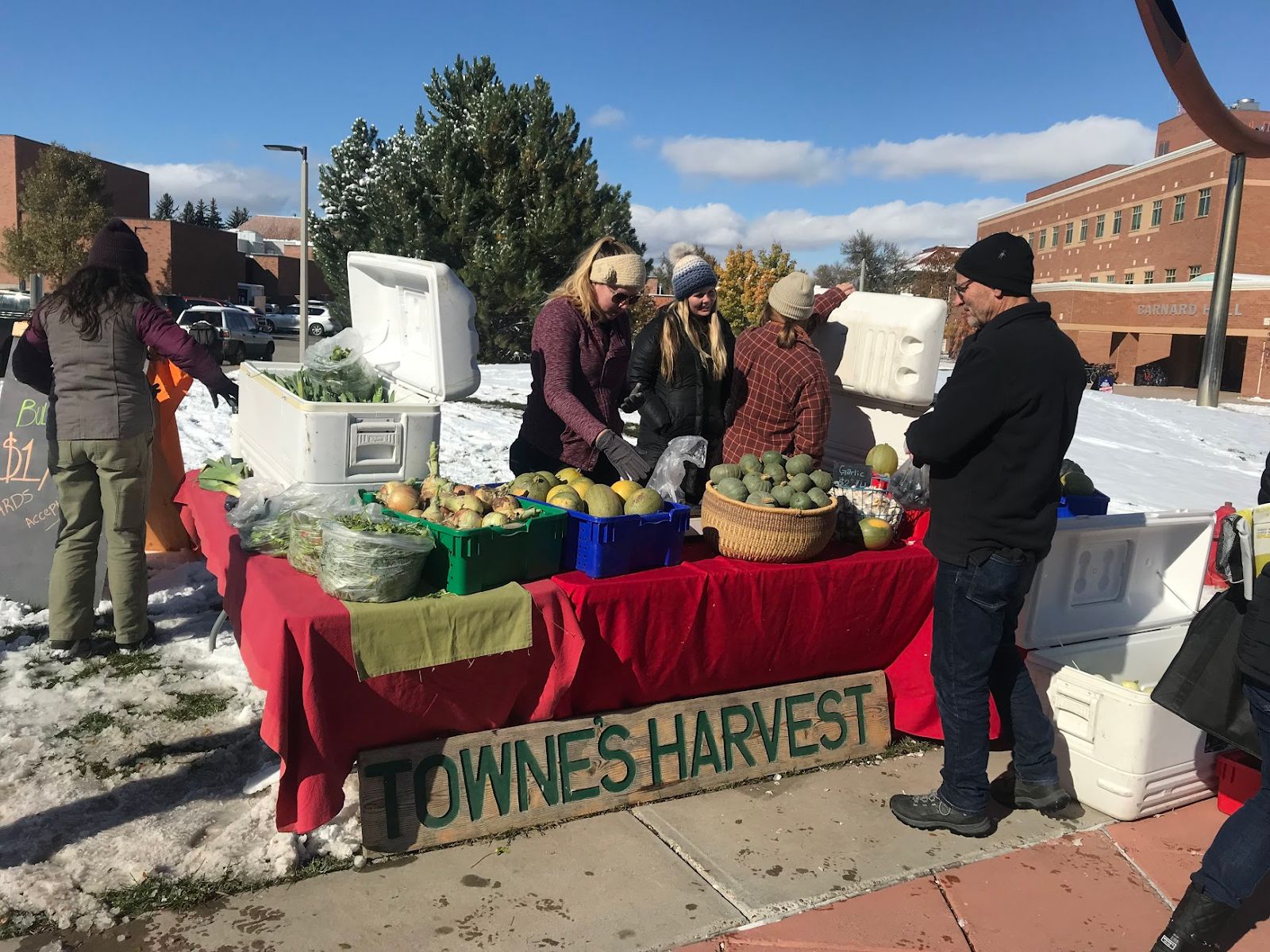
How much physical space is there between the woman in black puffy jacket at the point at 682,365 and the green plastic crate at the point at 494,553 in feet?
3.44

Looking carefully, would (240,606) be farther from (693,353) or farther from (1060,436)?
(1060,436)

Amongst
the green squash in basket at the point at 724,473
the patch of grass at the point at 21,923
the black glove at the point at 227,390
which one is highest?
the black glove at the point at 227,390

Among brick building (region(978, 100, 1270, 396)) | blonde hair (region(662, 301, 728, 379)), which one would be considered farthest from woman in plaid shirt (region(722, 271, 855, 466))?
brick building (region(978, 100, 1270, 396))

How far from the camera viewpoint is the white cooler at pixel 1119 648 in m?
3.36

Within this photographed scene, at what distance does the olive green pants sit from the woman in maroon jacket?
1620 mm

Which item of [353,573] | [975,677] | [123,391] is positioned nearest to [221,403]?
[123,391]

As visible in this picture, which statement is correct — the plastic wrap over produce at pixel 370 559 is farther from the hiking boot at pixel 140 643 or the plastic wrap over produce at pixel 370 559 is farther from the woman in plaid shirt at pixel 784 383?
the hiking boot at pixel 140 643

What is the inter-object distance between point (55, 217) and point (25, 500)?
39.4 meters

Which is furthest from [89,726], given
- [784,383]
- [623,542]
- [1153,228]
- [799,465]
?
[1153,228]

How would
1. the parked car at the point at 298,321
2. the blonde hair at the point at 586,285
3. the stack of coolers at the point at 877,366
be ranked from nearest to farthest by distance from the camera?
the blonde hair at the point at 586,285, the stack of coolers at the point at 877,366, the parked car at the point at 298,321

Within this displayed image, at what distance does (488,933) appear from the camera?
2545 millimetres

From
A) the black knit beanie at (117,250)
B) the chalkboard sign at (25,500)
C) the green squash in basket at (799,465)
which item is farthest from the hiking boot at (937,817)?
the chalkboard sign at (25,500)

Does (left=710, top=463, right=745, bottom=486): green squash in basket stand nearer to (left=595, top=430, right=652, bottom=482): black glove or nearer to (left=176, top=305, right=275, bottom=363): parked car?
(left=595, top=430, right=652, bottom=482): black glove

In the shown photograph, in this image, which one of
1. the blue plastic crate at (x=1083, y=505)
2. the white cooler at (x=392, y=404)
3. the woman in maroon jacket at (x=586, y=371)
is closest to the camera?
the white cooler at (x=392, y=404)
